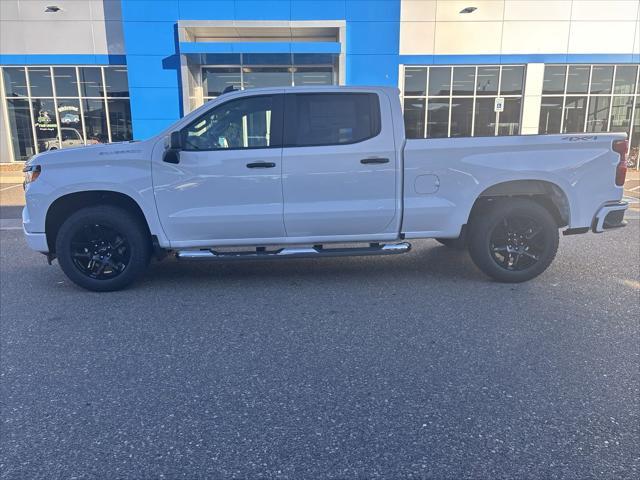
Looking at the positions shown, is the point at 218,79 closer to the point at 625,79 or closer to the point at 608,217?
the point at 625,79

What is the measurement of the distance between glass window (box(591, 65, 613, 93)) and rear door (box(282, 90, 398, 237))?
55.8 ft

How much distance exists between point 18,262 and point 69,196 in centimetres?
224

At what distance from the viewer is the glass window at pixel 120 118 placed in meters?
18.6

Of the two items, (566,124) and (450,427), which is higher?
(566,124)

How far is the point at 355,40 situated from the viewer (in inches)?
683

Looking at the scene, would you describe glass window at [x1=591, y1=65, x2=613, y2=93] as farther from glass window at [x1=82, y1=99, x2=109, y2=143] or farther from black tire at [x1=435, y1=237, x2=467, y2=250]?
glass window at [x1=82, y1=99, x2=109, y2=143]

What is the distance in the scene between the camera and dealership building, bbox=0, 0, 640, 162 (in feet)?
55.7

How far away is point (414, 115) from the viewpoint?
742 inches

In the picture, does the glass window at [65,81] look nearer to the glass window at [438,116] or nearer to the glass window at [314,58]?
the glass window at [314,58]

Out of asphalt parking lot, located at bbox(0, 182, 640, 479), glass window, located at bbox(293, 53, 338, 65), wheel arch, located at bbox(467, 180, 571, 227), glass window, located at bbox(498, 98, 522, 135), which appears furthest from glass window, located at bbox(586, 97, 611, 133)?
wheel arch, located at bbox(467, 180, 571, 227)

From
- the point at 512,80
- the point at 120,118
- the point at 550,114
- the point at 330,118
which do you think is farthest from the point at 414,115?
the point at 330,118

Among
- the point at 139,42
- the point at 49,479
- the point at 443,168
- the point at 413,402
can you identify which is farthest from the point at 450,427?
the point at 139,42

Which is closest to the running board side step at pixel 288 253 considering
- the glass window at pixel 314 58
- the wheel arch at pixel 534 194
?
the wheel arch at pixel 534 194

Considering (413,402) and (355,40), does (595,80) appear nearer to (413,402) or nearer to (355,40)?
(355,40)
